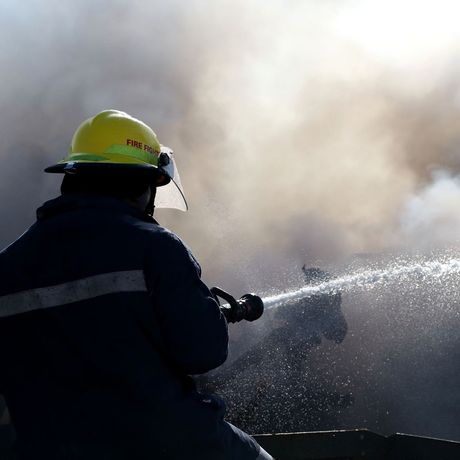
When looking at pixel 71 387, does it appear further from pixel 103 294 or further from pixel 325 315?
pixel 325 315

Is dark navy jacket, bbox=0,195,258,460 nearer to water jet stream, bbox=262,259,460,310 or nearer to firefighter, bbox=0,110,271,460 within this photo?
firefighter, bbox=0,110,271,460

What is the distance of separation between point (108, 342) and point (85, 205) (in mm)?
390

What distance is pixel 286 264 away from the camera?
13.0 m

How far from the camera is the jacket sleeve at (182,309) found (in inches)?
70.5

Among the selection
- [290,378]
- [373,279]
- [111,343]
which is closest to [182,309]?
[111,343]

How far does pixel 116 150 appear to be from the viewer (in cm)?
212

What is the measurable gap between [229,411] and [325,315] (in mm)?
1684

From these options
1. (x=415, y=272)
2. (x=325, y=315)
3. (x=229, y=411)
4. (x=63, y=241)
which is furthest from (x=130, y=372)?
(x=415, y=272)

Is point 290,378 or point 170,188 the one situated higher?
point 290,378

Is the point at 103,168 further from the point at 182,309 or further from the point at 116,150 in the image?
the point at 182,309

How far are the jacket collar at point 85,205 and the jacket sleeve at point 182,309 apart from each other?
0.52ft

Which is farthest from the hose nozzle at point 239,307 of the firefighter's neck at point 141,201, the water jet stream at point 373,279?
the water jet stream at point 373,279

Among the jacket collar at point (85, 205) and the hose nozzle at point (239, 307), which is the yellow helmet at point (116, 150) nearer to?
the jacket collar at point (85, 205)

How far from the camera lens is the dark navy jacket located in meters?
1.81
